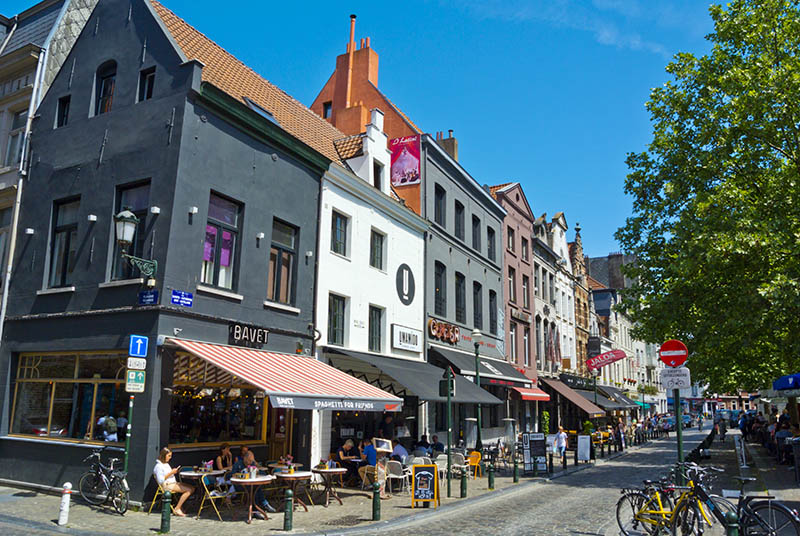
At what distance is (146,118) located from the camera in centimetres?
1296

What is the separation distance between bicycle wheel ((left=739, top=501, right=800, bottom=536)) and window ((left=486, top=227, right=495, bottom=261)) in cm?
2127

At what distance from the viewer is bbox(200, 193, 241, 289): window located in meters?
13.0

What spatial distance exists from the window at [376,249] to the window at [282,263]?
3.88 m

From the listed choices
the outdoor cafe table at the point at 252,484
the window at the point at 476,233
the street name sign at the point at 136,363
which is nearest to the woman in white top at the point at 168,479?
the outdoor cafe table at the point at 252,484

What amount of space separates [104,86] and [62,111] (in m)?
1.54

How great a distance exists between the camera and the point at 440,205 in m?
24.4

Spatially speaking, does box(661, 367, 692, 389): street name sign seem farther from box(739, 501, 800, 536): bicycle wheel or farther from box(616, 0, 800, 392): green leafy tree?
box(616, 0, 800, 392): green leafy tree

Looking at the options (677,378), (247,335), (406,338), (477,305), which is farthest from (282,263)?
(477,305)

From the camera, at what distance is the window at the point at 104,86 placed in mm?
14266

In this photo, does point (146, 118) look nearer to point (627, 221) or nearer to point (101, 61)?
point (101, 61)

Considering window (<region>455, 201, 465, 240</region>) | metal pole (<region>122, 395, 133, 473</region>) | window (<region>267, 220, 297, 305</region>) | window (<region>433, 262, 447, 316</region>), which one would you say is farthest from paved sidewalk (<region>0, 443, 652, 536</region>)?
window (<region>455, 201, 465, 240</region>)

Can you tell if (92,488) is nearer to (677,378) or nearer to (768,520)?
(677,378)

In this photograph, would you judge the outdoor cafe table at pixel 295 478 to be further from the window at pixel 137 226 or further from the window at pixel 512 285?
the window at pixel 512 285

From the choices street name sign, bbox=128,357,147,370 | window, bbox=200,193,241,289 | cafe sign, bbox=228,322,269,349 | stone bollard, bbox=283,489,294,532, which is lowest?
stone bollard, bbox=283,489,294,532
